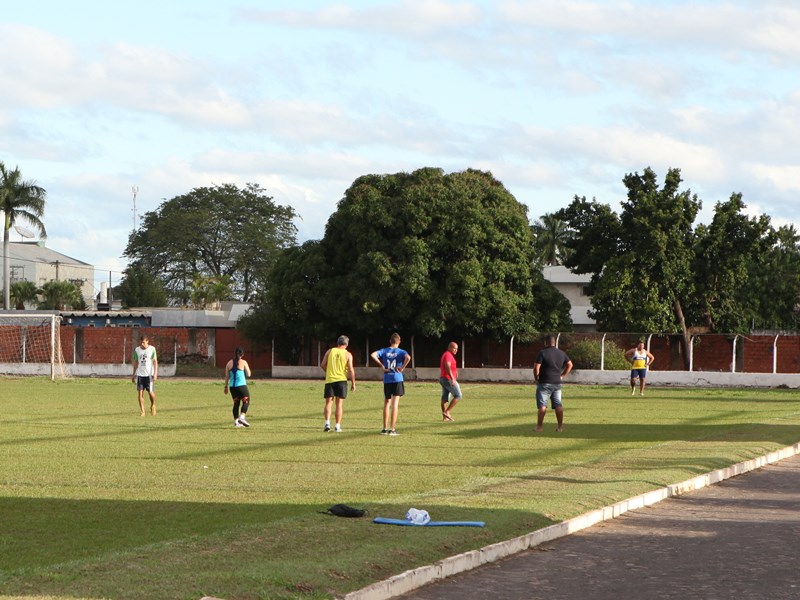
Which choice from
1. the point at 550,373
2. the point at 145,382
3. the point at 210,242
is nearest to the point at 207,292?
the point at 210,242

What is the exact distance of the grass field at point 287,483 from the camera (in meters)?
8.70

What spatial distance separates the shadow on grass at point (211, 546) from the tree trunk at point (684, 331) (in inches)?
1715

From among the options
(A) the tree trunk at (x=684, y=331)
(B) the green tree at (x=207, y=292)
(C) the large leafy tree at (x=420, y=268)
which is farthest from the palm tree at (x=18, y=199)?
(A) the tree trunk at (x=684, y=331)

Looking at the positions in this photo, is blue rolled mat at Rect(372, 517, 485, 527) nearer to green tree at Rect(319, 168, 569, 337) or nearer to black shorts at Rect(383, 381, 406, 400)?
black shorts at Rect(383, 381, 406, 400)

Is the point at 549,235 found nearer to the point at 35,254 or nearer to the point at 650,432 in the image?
the point at 35,254

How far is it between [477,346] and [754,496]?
43060 mm

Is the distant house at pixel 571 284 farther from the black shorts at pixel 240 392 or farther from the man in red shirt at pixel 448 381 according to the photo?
the black shorts at pixel 240 392

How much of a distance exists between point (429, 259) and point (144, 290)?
5232 cm

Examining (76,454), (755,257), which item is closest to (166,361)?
(755,257)

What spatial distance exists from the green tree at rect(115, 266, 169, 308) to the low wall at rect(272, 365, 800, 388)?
4451 cm

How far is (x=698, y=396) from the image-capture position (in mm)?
41938

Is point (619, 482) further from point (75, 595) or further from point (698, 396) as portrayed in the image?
point (698, 396)

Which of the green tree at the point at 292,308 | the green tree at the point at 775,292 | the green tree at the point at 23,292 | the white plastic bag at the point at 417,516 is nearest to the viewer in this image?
the white plastic bag at the point at 417,516

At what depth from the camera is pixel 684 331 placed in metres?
56.4
